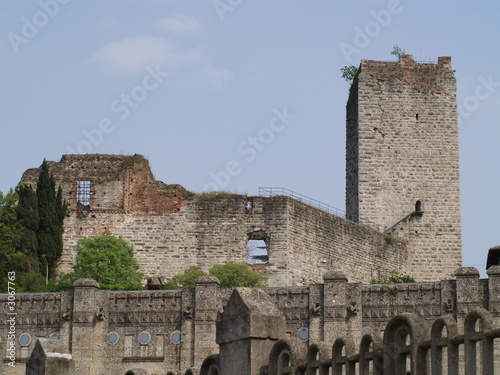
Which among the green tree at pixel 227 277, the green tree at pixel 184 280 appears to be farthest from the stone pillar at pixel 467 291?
the green tree at pixel 184 280

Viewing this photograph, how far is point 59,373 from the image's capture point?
52.5 ft

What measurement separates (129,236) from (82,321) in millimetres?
12143

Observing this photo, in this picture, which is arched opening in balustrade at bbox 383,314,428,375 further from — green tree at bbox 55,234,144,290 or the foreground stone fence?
green tree at bbox 55,234,144,290

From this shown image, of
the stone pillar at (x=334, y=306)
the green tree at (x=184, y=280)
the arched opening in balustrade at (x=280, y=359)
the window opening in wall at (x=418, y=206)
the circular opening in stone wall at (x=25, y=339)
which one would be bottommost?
the circular opening in stone wall at (x=25, y=339)

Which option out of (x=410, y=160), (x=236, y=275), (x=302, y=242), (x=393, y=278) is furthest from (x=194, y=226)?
(x=410, y=160)

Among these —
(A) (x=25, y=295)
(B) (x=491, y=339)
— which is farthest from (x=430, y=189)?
(B) (x=491, y=339)

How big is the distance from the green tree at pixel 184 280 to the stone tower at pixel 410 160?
11.7 meters

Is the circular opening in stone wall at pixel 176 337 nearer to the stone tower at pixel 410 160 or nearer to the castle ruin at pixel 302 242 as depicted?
the castle ruin at pixel 302 242

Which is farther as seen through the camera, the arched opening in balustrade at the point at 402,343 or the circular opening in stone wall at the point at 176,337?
the circular opening in stone wall at the point at 176,337

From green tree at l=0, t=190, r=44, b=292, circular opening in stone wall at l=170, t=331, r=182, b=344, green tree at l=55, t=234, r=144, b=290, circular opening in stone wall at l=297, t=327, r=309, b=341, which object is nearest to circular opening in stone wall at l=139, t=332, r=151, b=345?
circular opening in stone wall at l=170, t=331, r=182, b=344

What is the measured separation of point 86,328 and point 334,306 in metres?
8.73

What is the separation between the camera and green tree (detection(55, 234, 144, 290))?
47781mm

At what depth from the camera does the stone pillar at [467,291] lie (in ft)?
129

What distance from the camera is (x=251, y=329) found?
13.5m
